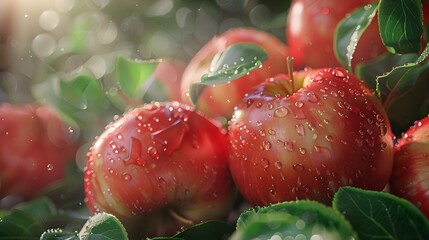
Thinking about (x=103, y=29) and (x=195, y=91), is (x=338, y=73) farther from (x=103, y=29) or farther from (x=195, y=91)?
(x=103, y=29)

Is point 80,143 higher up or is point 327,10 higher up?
point 327,10

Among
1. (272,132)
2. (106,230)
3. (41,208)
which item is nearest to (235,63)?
(272,132)

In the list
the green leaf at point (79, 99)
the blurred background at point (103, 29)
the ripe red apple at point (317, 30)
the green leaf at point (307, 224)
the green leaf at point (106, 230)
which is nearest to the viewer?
the green leaf at point (307, 224)

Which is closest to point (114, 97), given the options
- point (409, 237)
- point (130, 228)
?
point (130, 228)

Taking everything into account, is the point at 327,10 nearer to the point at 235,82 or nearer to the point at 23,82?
the point at 235,82

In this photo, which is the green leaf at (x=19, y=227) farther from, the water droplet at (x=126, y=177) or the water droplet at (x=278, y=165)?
the water droplet at (x=278, y=165)

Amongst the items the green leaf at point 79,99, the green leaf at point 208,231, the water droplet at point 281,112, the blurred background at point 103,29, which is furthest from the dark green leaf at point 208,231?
the blurred background at point 103,29
